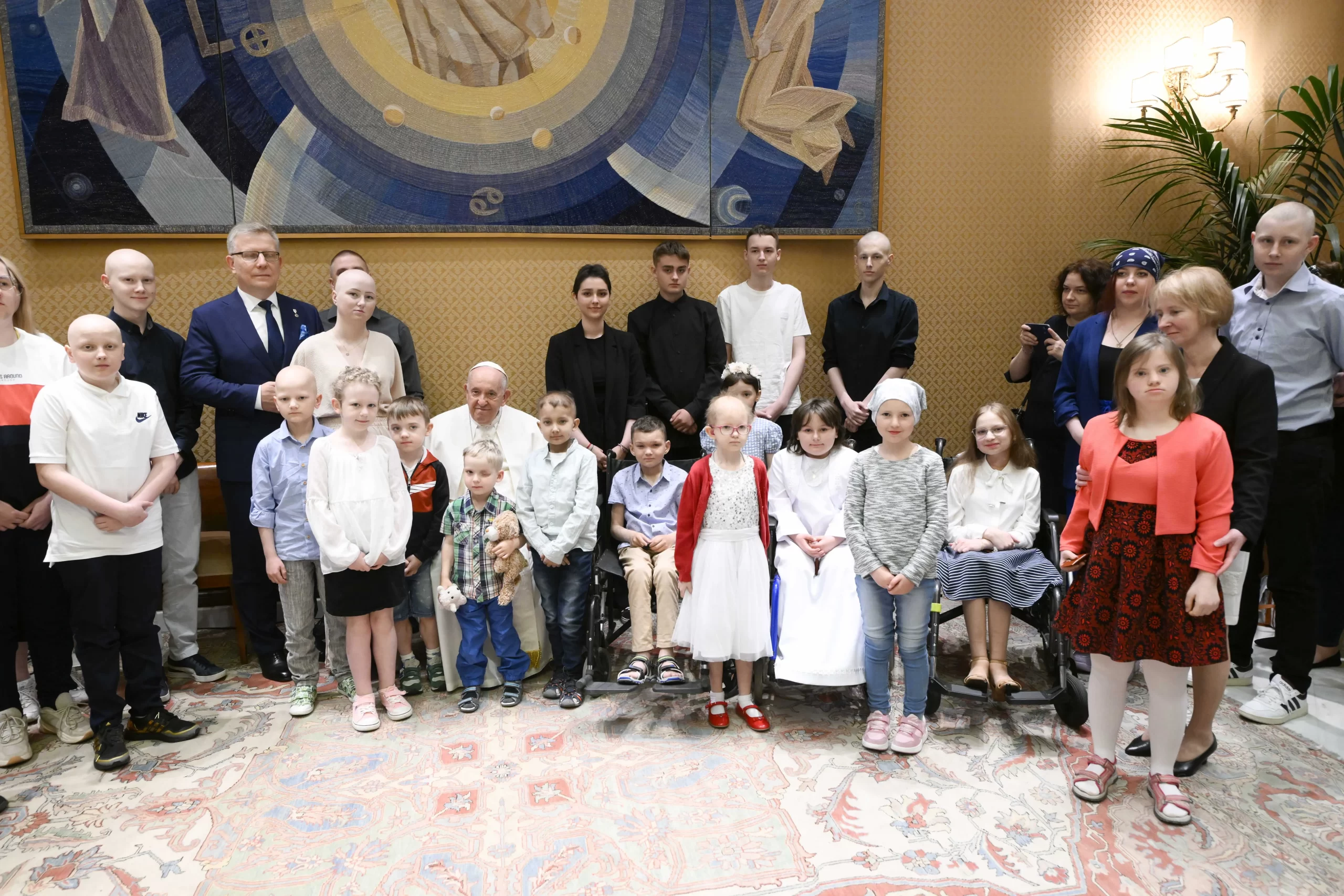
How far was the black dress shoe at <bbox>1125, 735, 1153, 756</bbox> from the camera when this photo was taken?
2785 millimetres

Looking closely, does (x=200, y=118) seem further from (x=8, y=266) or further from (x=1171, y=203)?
(x=1171, y=203)

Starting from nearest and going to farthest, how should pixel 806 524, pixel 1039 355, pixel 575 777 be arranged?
pixel 575 777, pixel 806 524, pixel 1039 355

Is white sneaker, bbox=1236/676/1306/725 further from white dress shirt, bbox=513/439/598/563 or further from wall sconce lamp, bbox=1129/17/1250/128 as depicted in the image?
wall sconce lamp, bbox=1129/17/1250/128

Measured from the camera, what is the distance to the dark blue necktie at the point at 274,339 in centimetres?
363

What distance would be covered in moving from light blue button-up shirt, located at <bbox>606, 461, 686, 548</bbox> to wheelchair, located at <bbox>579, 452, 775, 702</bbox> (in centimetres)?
8

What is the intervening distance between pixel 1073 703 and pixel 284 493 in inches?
128

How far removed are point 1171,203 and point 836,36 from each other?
265 centimetres

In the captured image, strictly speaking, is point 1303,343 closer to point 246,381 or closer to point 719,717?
point 719,717

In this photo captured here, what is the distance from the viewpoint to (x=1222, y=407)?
2.58 meters

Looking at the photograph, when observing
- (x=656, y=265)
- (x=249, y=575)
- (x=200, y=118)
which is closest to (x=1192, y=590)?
(x=656, y=265)

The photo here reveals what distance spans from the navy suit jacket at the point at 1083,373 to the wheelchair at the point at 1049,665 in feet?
1.46

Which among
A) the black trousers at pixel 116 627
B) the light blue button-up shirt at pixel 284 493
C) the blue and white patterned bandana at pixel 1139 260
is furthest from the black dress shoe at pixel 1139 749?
the black trousers at pixel 116 627

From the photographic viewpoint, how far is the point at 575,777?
8.89ft

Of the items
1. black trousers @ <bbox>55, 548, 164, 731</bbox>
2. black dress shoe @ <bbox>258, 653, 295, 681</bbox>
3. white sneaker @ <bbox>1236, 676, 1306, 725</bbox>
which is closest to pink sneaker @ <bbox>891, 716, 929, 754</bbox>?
white sneaker @ <bbox>1236, 676, 1306, 725</bbox>
